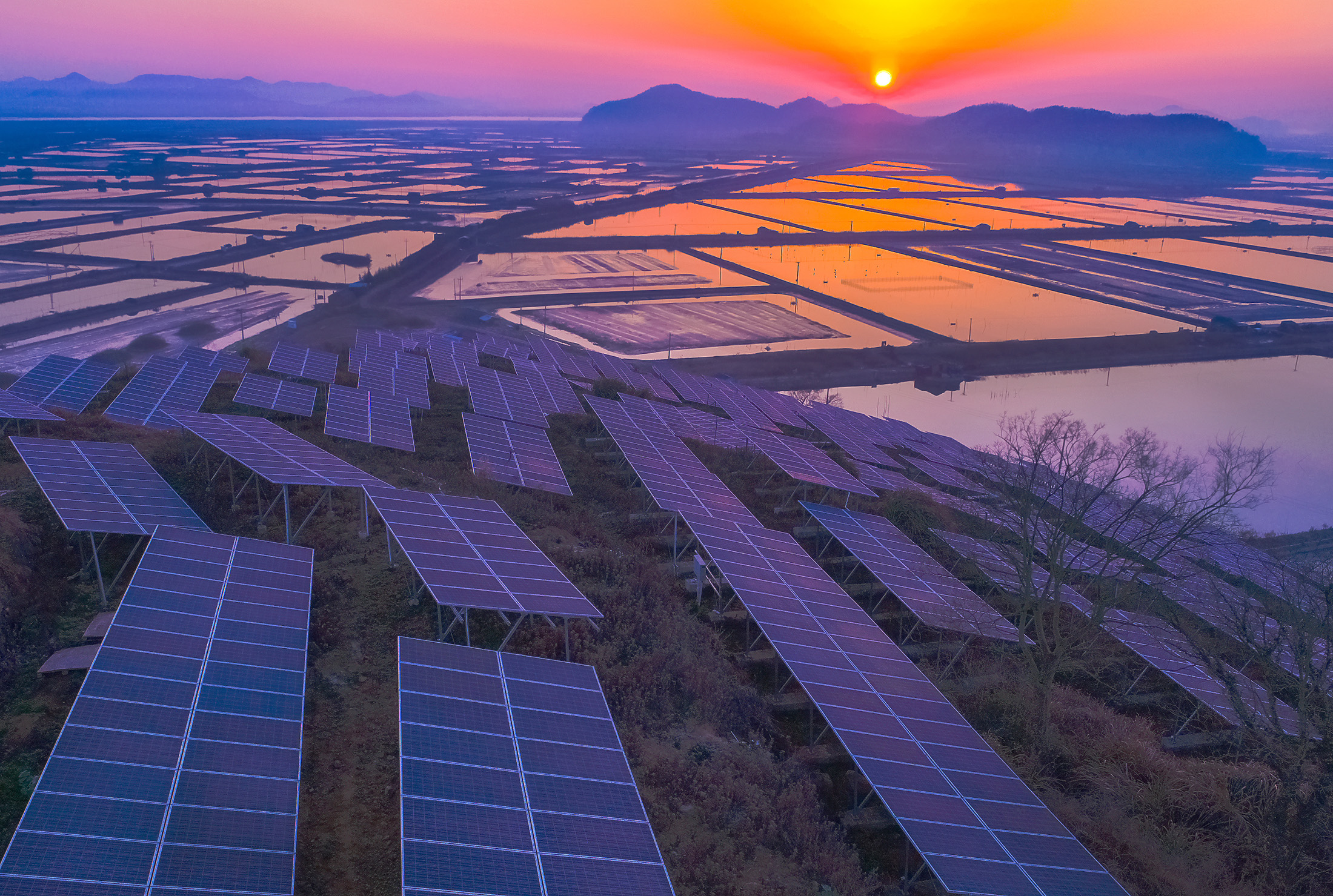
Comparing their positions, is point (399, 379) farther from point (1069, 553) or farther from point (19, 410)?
point (1069, 553)

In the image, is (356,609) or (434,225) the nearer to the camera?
(356,609)

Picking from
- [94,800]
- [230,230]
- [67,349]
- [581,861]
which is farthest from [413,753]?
[230,230]

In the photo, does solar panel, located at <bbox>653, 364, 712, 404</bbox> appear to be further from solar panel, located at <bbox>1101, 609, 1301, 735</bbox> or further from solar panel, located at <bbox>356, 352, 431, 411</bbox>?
solar panel, located at <bbox>1101, 609, 1301, 735</bbox>

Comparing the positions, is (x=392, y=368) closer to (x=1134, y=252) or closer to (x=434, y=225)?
(x=434, y=225)

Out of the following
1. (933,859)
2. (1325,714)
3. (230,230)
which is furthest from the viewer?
(230,230)

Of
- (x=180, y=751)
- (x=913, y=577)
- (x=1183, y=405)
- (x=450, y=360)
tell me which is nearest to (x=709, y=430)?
(x=913, y=577)

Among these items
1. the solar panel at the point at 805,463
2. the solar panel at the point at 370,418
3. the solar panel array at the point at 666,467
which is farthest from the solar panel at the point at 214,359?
the solar panel at the point at 805,463

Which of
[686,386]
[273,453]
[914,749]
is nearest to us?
[914,749]
